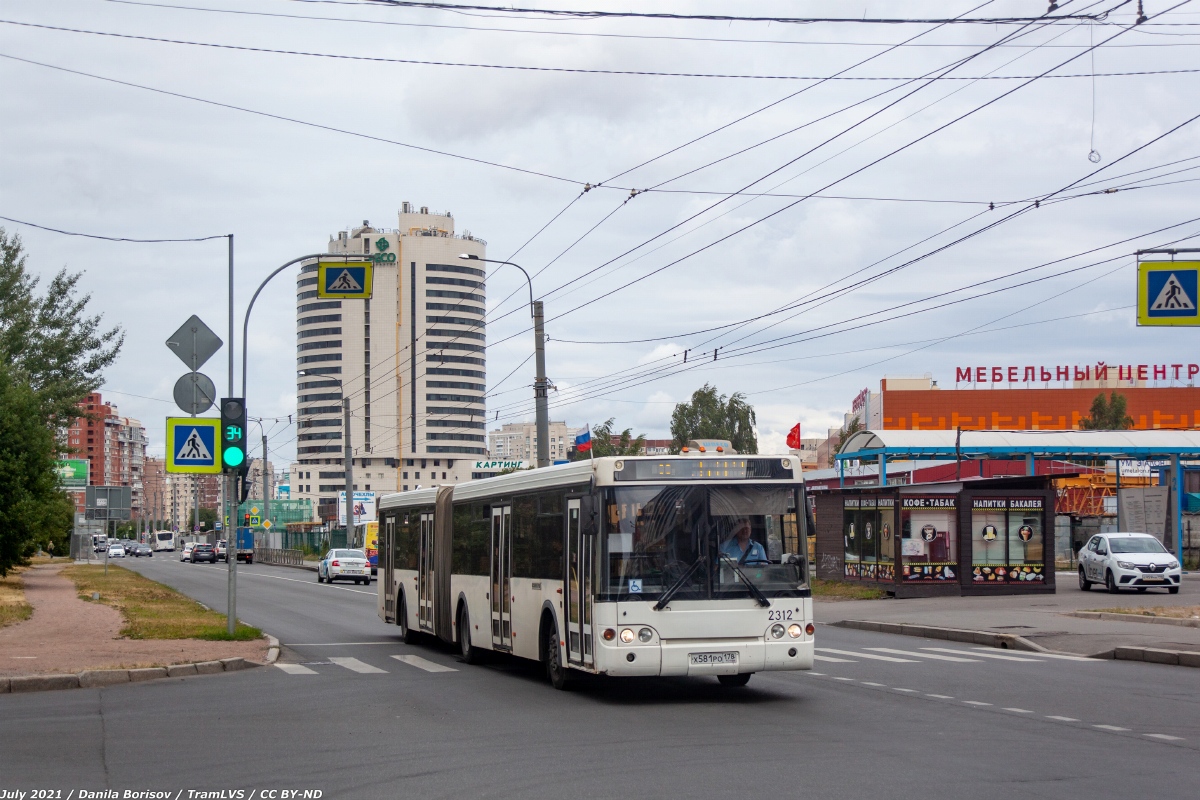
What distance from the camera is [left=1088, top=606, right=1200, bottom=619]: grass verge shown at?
2430 centimetres

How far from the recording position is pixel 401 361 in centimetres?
18800

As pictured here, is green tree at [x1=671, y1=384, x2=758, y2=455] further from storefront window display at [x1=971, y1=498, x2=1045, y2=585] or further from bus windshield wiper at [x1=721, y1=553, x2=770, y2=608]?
bus windshield wiper at [x1=721, y1=553, x2=770, y2=608]

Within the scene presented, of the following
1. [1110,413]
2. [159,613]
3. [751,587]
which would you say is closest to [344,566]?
Result: [159,613]

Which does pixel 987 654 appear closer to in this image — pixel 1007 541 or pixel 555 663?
pixel 555 663

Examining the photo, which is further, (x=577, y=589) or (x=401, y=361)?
(x=401, y=361)

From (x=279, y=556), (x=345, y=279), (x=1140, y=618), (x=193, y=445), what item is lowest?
(x=279, y=556)

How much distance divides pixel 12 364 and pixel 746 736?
39431 millimetres

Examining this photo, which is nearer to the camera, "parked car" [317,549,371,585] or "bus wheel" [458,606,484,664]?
"bus wheel" [458,606,484,664]

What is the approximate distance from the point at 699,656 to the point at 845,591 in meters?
23.2

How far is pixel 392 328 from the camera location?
185000 millimetres

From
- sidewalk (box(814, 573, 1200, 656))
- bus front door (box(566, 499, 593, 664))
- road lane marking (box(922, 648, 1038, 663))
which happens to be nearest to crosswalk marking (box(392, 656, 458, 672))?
bus front door (box(566, 499, 593, 664))

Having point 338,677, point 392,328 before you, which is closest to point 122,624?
point 338,677

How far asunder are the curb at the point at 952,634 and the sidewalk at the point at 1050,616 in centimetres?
24

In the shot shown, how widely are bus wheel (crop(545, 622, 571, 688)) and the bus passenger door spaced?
903 centimetres
